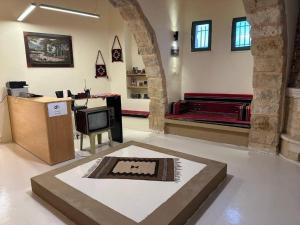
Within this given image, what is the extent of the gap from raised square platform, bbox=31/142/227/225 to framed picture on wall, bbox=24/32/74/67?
3359mm

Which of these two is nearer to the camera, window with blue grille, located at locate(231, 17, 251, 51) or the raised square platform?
the raised square platform

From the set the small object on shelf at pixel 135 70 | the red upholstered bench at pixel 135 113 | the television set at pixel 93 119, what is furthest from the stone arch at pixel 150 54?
the small object on shelf at pixel 135 70

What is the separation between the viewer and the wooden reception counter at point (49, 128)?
11.5 ft

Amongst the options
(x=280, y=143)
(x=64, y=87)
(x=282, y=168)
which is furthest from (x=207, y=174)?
(x=64, y=87)

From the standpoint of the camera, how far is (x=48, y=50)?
17.8ft

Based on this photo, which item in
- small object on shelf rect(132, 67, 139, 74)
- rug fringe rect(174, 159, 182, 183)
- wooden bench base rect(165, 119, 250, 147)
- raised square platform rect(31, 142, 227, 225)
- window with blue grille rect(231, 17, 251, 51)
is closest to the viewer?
raised square platform rect(31, 142, 227, 225)

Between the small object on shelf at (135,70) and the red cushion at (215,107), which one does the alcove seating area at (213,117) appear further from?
the small object on shelf at (135,70)

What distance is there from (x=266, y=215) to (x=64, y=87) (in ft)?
17.6

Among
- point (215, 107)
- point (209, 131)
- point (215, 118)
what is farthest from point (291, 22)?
point (209, 131)

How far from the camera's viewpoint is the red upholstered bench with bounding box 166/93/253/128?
4.52 meters

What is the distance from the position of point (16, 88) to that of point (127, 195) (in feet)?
12.2

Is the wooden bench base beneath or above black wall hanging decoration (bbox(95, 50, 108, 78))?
beneath

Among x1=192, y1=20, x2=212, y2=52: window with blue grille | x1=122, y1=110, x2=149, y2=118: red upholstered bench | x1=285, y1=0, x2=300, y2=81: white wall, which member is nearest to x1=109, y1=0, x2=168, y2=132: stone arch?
x1=122, y1=110, x2=149, y2=118: red upholstered bench

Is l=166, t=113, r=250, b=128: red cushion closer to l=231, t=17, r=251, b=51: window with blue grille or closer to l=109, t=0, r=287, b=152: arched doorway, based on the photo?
l=109, t=0, r=287, b=152: arched doorway
